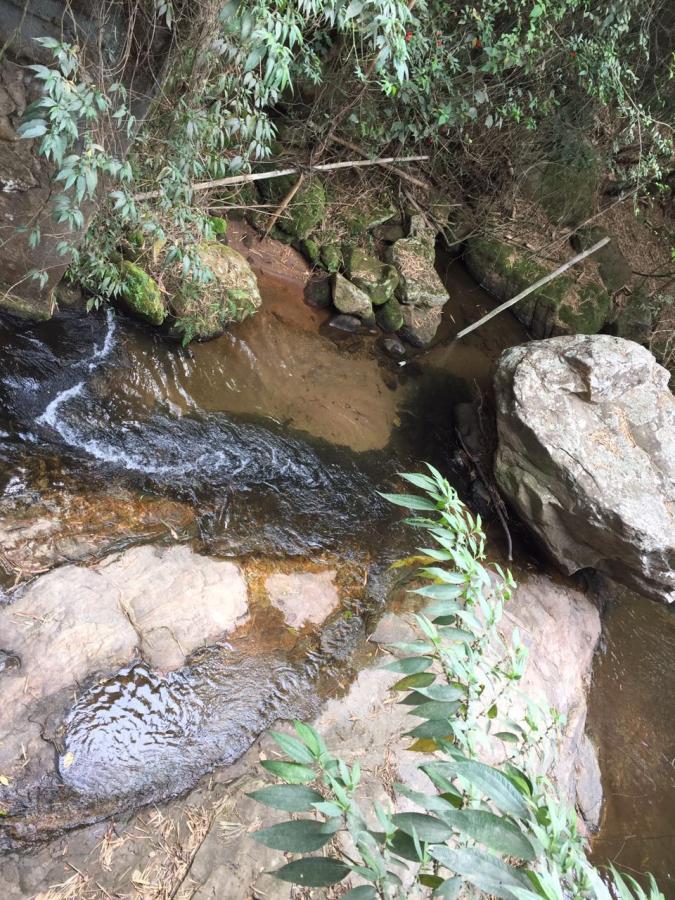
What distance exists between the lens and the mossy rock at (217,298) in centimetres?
464

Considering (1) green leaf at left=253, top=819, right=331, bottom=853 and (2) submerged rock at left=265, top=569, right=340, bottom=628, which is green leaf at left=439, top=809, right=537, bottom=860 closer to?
(1) green leaf at left=253, top=819, right=331, bottom=853

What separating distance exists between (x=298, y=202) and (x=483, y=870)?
20.8 ft

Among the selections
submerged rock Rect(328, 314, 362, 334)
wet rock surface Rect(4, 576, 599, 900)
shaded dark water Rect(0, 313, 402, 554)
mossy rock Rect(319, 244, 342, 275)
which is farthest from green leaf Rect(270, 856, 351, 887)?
mossy rock Rect(319, 244, 342, 275)

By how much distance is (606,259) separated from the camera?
877 centimetres

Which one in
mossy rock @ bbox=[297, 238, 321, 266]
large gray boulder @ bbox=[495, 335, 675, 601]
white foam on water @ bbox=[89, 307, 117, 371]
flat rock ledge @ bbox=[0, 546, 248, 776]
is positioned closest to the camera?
flat rock ledge @ bbox=[0, 546, 248, 776]

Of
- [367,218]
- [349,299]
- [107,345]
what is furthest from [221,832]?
[367,218]

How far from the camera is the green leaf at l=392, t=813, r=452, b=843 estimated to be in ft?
3.10

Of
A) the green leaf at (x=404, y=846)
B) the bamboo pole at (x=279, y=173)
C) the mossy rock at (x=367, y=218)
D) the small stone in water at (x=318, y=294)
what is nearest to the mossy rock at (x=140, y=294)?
the bamboo pole at (x=279, y=173)

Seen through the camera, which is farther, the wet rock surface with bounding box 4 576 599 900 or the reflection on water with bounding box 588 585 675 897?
the reflection on water with bounding box 588 585 675 897

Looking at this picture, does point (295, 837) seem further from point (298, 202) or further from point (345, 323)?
point (298, 202)

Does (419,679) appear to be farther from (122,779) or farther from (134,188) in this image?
(134,188)

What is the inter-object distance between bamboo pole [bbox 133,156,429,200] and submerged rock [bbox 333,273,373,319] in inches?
44.7

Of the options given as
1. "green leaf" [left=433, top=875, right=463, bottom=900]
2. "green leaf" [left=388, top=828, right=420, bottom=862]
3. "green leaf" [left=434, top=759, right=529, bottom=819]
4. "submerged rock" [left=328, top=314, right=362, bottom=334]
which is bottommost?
"submerged rock" [left=328, top=314, right=362, bottom=334]

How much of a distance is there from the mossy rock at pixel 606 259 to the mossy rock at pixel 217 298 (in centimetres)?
598
